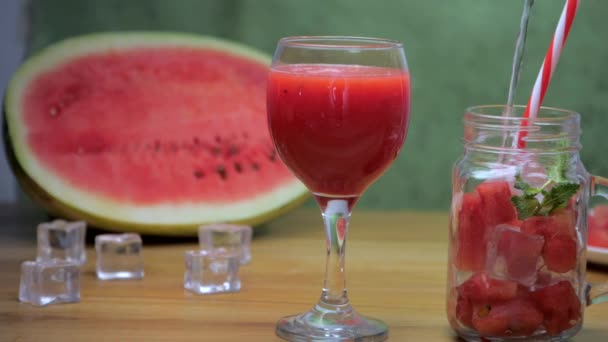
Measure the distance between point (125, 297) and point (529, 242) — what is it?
0.52 meters

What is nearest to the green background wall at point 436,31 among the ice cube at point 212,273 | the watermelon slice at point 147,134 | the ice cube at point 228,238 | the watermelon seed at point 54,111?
the watermelon slice at point 147,134

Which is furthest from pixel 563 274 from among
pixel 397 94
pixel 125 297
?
pixel 125 297

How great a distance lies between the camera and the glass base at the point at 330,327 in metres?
1.06

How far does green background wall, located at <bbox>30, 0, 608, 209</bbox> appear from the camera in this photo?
1.80 m

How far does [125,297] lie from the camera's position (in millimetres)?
1235

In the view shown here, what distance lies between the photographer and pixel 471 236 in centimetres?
104

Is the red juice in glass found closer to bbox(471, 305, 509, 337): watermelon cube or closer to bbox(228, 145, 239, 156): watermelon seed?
bbox(471, 305, 509, 337): watermelon cube

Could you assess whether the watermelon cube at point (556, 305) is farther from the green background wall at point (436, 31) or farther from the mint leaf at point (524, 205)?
the green background wall at point (436, 31)

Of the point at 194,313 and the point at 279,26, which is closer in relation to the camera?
the point at 194,313

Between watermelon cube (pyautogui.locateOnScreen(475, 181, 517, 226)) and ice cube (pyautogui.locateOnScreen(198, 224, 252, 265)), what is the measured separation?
0.50m

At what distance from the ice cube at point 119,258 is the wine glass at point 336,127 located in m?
0.31

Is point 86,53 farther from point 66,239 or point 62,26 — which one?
point 66,239

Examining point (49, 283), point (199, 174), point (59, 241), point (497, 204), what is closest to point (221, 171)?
point (199, 174)

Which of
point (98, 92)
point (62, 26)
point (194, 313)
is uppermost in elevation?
point (62, 26)
